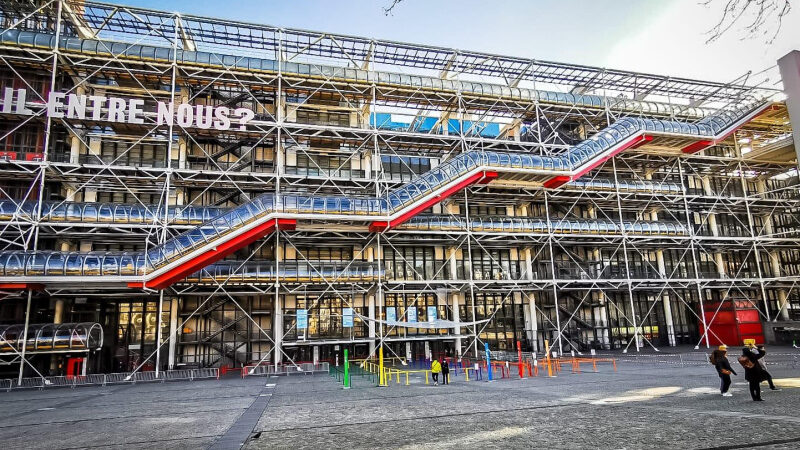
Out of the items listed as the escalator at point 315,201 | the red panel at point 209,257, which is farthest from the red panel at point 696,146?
the red panel at point 209,257

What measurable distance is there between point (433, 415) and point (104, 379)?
15.8m

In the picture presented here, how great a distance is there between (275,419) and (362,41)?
21.5m

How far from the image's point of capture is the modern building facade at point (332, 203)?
21.7 meters

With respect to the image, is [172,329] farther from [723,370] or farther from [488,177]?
[723,370]

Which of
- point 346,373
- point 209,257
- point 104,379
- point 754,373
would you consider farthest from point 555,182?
point 104,379

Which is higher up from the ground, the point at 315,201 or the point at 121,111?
→ the point at 121,111

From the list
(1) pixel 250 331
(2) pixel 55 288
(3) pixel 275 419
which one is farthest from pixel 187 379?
(3) pixel 275 419

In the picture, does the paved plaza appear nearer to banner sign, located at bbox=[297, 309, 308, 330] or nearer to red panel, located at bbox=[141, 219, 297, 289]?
red panel, located at bbox=[141, 219, 297, 289]

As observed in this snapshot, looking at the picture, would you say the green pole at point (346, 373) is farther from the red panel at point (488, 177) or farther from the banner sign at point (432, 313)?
the red panel at point (488, 177)

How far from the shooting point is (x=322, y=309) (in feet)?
84.7

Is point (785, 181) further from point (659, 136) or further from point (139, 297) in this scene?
point (139, 297)

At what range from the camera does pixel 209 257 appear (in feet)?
66.4

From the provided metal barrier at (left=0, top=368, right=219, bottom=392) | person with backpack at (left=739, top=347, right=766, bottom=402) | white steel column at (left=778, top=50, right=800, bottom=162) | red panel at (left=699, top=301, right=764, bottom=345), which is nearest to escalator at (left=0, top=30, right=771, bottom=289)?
metal barrier at (left=0, top=368, right=219, bottom=392)

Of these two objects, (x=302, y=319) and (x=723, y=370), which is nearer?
(x=723, y=370)
